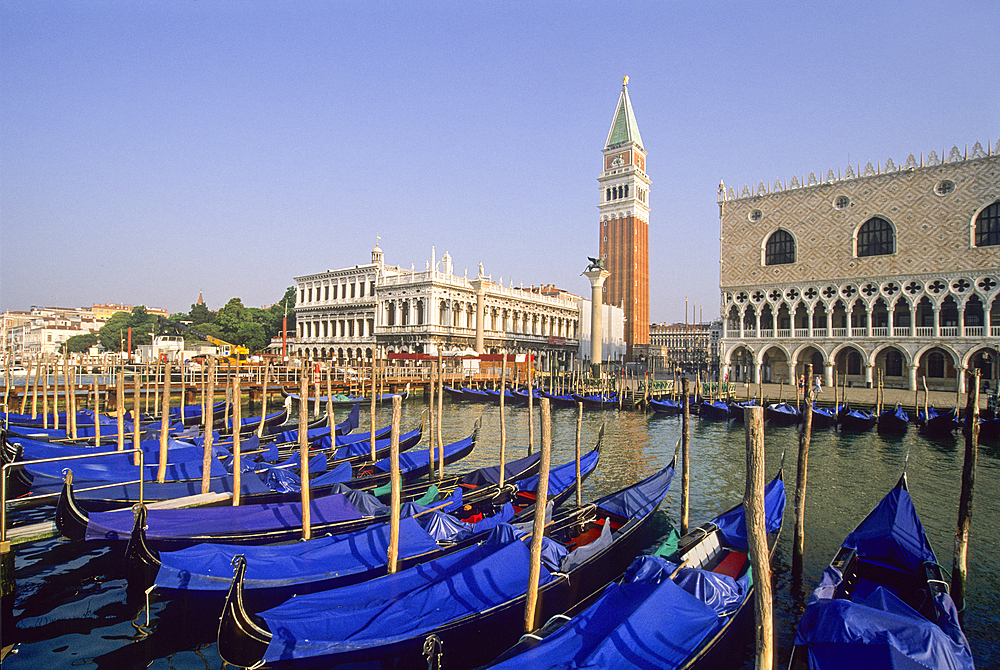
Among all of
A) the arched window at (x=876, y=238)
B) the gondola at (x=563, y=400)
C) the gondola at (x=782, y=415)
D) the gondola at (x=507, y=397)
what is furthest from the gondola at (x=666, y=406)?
the arched window at (x=876, y=238)

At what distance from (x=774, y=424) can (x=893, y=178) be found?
13954mm

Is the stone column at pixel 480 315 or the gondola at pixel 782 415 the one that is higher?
the stone column at pixel 480 315

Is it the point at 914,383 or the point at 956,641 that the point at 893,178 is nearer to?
the point at 914,383

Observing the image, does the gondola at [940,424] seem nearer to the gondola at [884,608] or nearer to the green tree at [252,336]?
the gondola at [884,608]

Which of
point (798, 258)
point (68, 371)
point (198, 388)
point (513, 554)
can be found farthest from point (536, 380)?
point (513, 554)

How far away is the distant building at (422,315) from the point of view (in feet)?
113

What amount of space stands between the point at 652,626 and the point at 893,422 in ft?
54.2

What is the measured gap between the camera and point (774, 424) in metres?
18.2

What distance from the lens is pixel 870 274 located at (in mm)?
24422

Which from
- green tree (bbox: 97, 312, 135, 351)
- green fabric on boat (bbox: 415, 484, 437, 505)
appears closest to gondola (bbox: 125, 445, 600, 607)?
green fabric on boat (bbox: 415, 484, 437, 505)

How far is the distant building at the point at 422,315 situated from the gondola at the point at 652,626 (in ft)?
92.7

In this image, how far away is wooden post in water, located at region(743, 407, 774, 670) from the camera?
340 centimetres

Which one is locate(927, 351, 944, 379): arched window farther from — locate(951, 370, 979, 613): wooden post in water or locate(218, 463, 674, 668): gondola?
locate(218, 463, 674, 668): gondola

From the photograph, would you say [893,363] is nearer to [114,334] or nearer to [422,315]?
[422,315]
